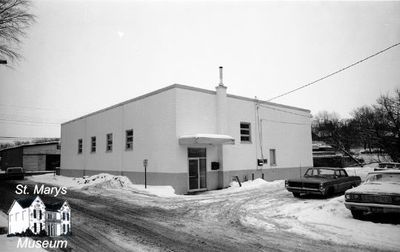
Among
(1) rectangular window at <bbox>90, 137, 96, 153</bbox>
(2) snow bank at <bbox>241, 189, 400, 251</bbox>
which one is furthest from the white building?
(2) snow bank at <bbox>241, 189, 400, 251</bbox>

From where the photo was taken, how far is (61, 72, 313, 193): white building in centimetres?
1673

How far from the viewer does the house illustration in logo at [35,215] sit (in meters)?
4.50

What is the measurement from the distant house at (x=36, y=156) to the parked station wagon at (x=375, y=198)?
A: 165 ft

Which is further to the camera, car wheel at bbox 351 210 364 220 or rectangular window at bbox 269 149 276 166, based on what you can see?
rectangular window at bbox 269 149 276 166

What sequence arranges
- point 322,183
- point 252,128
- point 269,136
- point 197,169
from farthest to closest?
point 269,136 < point 252,128 < point 197,169 < point 322,183

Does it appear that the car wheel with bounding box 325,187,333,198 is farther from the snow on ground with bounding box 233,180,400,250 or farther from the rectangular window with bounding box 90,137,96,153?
the rectangular window with bounding box 90,137,96,153

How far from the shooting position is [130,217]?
9.18m

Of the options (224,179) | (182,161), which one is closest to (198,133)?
(182,161)

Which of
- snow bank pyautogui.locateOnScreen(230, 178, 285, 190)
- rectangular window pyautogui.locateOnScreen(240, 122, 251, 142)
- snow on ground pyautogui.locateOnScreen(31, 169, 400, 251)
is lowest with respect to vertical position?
snow on ground pyautogui.locateOnScreen(31, 169, 400, 251)

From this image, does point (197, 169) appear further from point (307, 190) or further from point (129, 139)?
point (307, 190)

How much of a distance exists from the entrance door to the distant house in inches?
1574

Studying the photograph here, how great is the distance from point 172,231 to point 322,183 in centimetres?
741

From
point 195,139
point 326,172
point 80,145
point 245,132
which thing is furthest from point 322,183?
point 80,145

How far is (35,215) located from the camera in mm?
4598
